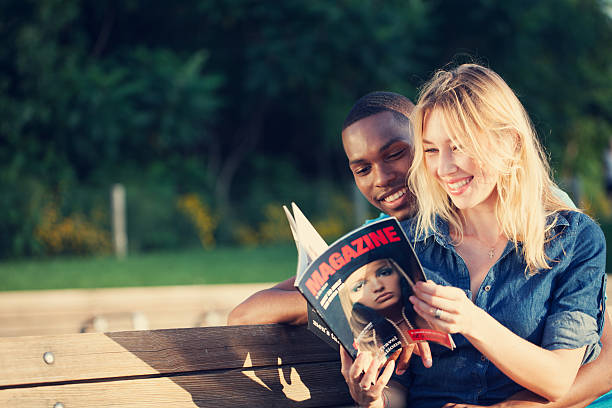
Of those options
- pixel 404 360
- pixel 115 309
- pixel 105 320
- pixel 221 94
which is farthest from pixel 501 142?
pixel 221 94

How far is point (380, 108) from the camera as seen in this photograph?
2402mm

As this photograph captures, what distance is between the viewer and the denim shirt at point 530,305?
1728 millimetres

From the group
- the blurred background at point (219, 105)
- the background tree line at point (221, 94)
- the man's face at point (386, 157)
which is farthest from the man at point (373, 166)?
the background tree line at point (221, 94)

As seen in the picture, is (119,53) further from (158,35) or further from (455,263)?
(455,263)

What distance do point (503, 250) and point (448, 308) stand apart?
38cm

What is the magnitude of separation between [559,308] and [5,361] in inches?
53.6

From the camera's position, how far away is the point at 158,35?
591 inches

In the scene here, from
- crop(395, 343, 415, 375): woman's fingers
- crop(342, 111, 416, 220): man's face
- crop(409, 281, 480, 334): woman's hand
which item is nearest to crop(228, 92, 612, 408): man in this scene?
crop(342, 111, 416, 220): man's face

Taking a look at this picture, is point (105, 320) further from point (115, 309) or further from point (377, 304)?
point (377, 304)

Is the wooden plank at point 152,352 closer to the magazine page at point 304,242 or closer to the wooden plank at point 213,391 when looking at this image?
the wooden plank at point 213,391

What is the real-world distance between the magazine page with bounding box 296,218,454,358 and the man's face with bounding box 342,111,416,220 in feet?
2.30

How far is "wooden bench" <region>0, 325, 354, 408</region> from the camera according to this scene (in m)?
1.84

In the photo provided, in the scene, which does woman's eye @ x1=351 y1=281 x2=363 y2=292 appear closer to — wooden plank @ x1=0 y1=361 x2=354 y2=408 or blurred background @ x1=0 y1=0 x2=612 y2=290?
wooden plank @ x1=0 y1=361 x2=354 y2=408

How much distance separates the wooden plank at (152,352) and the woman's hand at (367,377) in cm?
32
